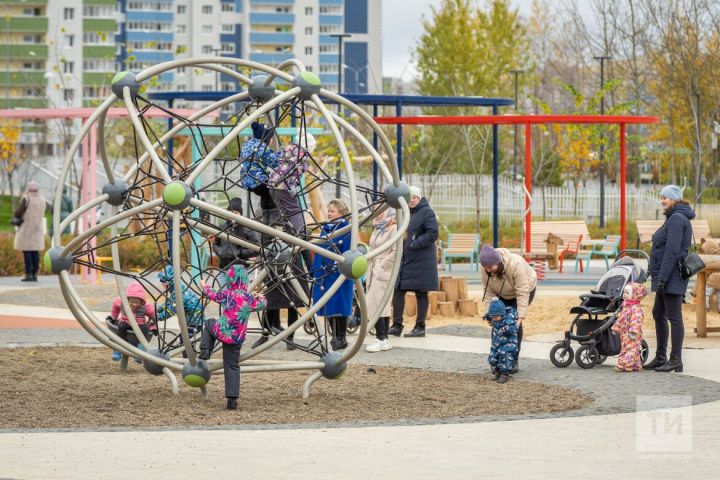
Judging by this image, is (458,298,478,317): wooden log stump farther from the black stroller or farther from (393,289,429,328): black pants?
the black stroller

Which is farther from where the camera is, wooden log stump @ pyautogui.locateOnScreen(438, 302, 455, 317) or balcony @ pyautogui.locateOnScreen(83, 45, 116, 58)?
balcony @ pyautogui.locateOnScreen(83, 45, 116, 58)

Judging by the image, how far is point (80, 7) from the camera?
98.5m

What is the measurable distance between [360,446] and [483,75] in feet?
121

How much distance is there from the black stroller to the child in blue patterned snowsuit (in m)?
0.96

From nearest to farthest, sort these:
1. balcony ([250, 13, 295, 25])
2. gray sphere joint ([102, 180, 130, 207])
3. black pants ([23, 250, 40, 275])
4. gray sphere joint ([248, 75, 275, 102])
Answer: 1. gray sphere joint ([102, 180, 130, 207])
2. gray sphere joint ([248, 75, 275, 102])
3. black pants ([23, 250, 40, 275])
4. balcony ([250, 13, 295, 25])

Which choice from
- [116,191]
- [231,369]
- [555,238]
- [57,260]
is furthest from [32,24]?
[231,369]

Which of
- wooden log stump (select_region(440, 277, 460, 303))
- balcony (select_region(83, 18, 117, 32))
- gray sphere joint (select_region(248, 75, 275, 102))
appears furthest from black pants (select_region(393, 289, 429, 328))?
balcony (select_region(83, 18, 117, 32))

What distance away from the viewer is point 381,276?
605 inches

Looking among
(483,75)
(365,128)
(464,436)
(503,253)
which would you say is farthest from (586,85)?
(464,436)

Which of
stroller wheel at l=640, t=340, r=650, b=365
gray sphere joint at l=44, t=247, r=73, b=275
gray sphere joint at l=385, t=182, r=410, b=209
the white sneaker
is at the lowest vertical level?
the white sneaker

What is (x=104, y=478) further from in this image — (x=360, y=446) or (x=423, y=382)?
(x=423, y=382)

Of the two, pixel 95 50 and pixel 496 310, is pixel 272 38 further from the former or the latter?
pixel 496 310

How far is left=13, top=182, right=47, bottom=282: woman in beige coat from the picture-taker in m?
23.8

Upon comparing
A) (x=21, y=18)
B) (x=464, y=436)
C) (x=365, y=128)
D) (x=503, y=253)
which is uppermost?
(x=21, y=18)
